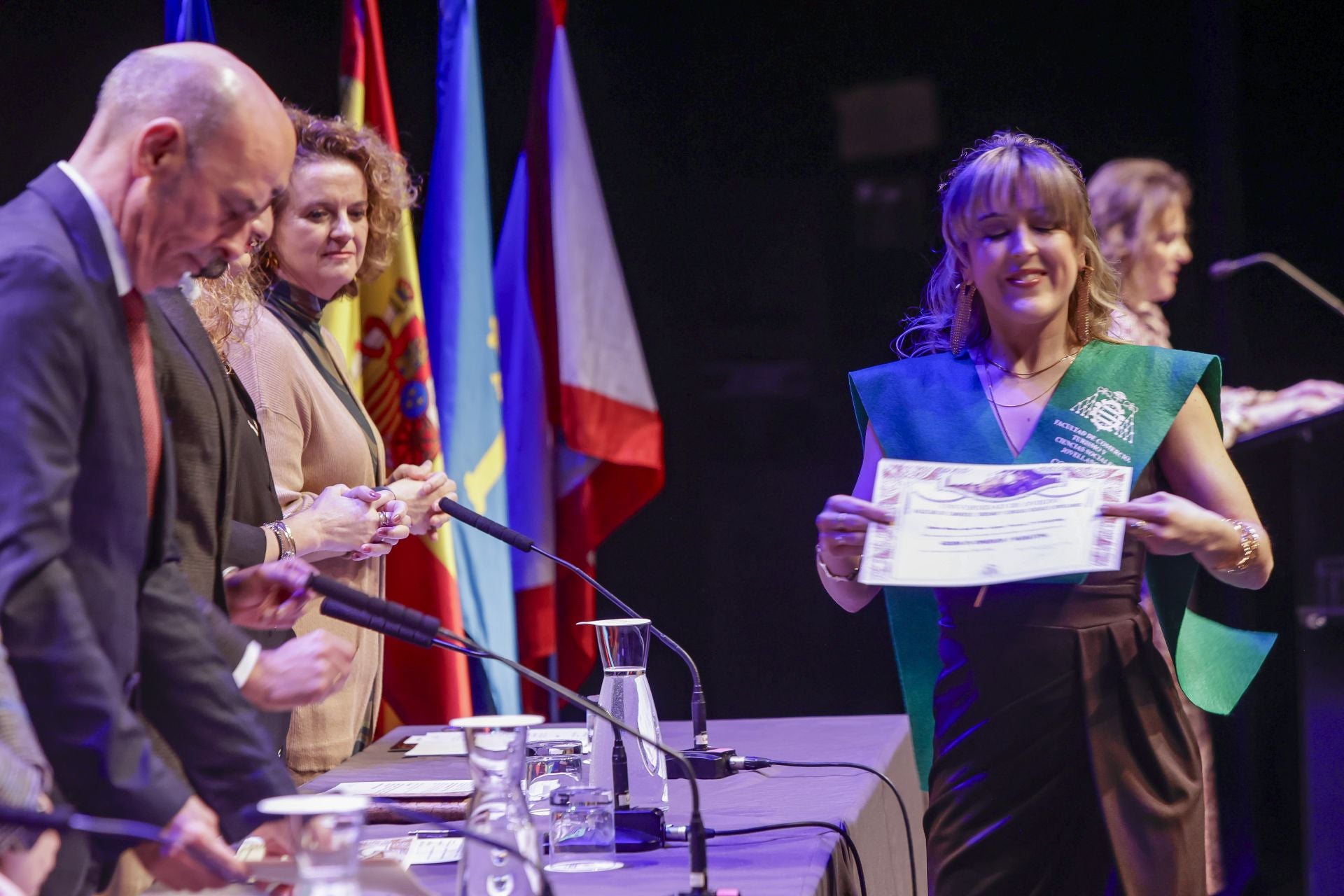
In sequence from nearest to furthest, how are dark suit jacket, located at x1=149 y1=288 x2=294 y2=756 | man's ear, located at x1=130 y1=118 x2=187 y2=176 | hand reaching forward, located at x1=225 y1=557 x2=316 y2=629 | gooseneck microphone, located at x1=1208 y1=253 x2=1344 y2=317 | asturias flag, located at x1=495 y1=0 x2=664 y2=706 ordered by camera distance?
1. man's ear, located at x1=130 y1=118 x2=187 y2=176
2. hand reaching forward, located at x1=225 y1=557 x2=316 y2=629
3. dark suit jacket, located at x1=149 y1=288 x2=294 y2=756
4. gooseneck microphone, located at x1=1208 y1=253 x2=1344 y2=317
5. asturias flag, located at x1=495 y1=0 x2=664 y2=706

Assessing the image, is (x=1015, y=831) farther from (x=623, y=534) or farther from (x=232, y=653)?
(x=623, y=534)

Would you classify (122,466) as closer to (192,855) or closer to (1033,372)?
(192,855)

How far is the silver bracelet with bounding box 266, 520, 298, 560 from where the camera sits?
7.20ft

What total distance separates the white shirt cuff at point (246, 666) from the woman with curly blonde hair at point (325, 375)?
828mm

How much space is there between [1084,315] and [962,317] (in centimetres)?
16

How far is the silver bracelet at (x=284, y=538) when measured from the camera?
220cm

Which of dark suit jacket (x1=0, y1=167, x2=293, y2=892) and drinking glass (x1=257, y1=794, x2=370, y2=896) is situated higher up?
dark suit jacket (x1=0, y1=167, x2=293, y2=892)

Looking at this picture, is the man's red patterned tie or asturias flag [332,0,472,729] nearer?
the man's red patterned tie

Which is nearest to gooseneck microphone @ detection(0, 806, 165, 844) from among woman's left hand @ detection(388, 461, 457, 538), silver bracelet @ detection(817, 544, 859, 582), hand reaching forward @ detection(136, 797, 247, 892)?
hand reaching forward @ detection(136, 797, 247, 892)

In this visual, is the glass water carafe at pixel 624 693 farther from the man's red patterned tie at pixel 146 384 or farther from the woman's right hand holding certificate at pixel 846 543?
the man's red patterned tie at pixel 146 384

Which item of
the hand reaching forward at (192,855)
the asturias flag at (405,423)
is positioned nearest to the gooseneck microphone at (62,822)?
the hand reaching forward at (192,855)

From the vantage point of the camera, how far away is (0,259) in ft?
3.75

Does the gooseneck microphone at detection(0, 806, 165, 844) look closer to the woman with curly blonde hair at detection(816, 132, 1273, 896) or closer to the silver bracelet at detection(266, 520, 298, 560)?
the woman with curly blonde hair at detection(816, 132, 1273, 896)

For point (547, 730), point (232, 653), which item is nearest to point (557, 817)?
point (232, 653)
